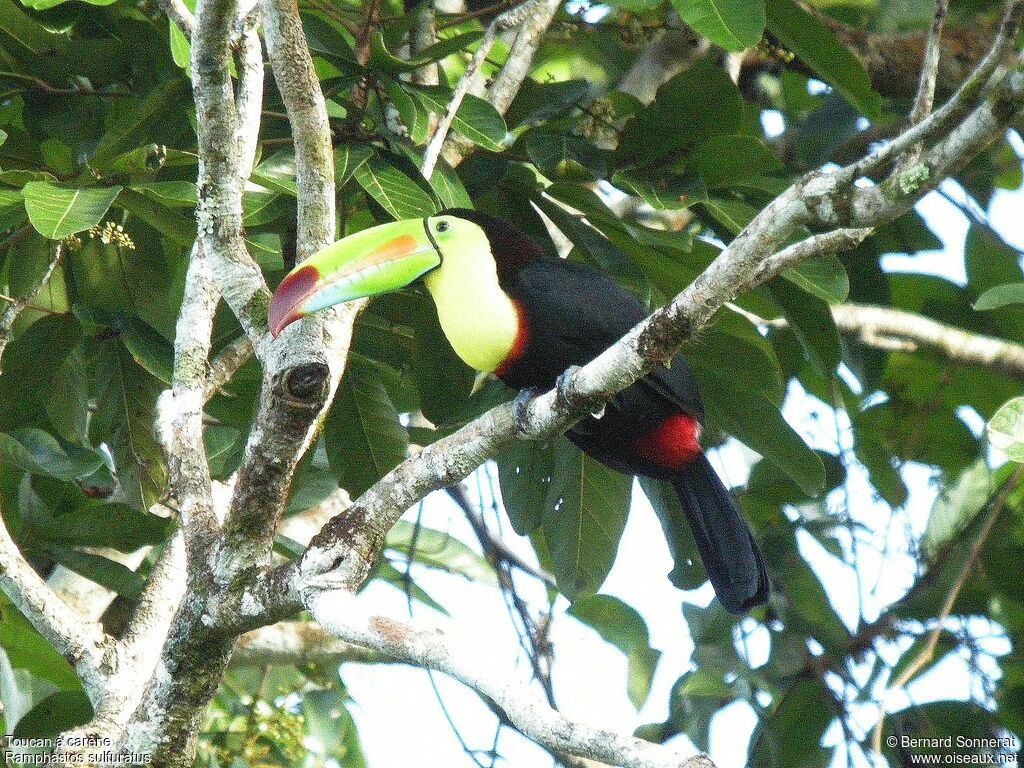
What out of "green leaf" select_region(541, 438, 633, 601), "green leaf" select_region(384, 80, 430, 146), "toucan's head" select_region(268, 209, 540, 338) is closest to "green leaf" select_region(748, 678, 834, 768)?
"green leaf" select_region(541, 438, 633, 601)

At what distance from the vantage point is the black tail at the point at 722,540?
313 centimetres

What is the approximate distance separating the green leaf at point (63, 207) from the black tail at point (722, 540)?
163cm

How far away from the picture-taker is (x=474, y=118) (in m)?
2.94

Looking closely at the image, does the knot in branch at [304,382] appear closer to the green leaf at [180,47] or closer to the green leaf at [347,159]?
the green leaf at [347,159]

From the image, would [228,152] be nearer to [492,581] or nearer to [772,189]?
[772,189]

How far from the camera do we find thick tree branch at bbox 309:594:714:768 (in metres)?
1.56

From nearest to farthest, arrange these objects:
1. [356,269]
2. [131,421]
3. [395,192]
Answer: [356,269], [395,192], [131,421]

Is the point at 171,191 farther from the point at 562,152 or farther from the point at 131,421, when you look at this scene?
the point at 562,152

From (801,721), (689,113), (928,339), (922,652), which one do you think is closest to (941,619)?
(922,652)

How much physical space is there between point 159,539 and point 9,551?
0.65 m

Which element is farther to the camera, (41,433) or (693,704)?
(693,704)

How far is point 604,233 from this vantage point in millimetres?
3270

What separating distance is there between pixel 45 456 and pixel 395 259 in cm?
94

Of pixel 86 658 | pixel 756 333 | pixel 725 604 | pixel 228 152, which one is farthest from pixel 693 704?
A: pixel 228 152
